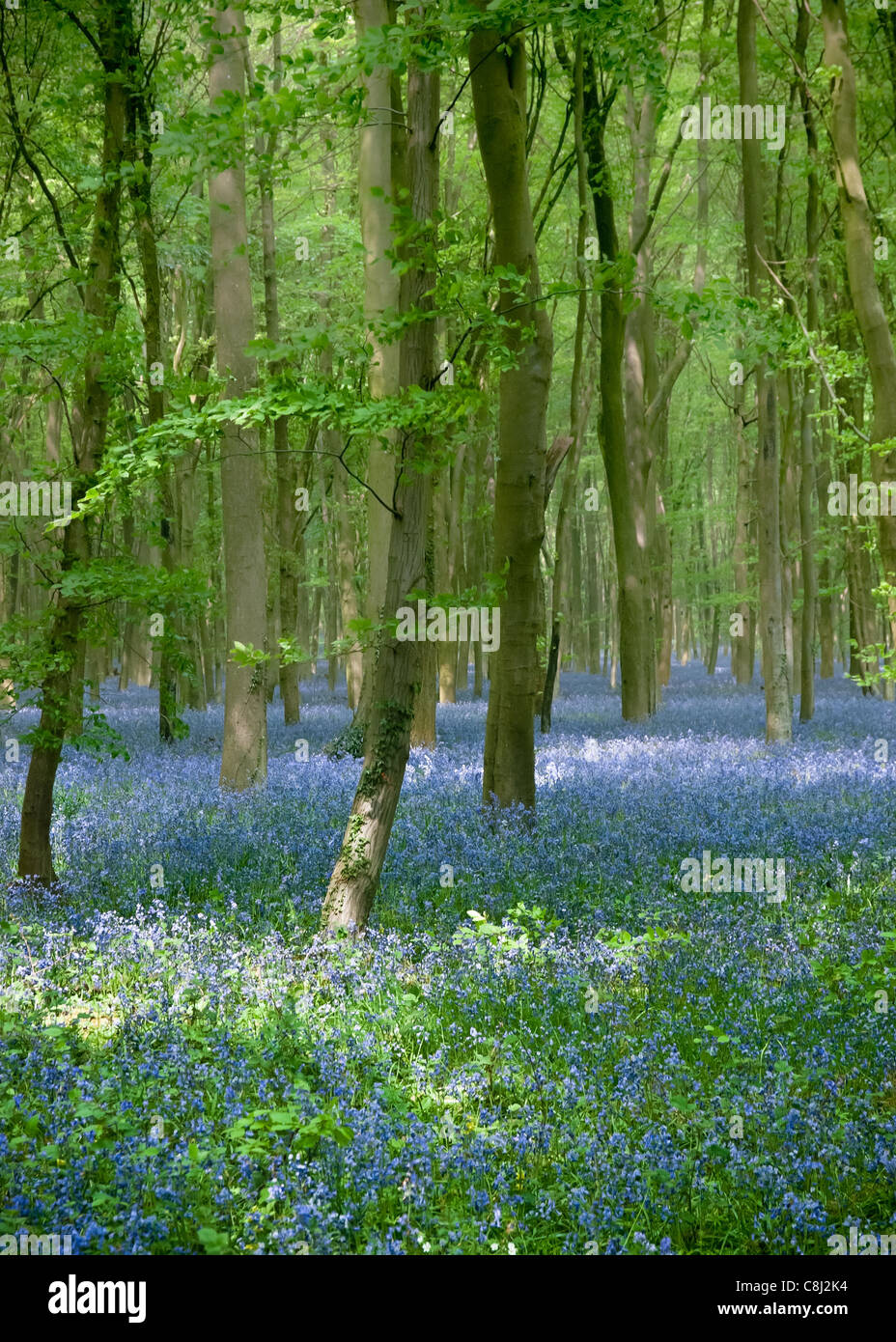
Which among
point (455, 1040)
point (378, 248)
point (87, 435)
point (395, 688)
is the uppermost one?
point (378, 248)

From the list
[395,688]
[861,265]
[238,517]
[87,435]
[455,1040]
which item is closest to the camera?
[455,1040]

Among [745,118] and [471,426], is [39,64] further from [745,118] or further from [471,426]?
[471,426]

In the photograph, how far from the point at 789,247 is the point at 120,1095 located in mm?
25104

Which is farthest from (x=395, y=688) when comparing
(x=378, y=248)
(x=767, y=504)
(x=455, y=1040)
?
(x=767, y=504)

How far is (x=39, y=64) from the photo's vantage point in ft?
42.1

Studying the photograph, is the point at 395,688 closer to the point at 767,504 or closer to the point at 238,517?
the point at 238,517

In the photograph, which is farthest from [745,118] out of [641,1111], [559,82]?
[641,1111]

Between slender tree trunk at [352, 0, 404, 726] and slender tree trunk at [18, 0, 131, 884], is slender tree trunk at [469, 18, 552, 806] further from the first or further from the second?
slender tree trunk at [18, 0, 131, 884]

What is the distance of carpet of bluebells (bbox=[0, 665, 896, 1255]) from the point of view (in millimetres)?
3420

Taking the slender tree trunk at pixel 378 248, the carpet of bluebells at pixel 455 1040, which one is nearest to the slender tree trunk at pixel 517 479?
the carpet of bluebells at pixel 455 1040

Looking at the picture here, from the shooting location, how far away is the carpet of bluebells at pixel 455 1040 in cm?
342

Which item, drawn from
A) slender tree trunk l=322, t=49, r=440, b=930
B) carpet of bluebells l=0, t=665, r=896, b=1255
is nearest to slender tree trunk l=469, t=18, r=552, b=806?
carpet of bluebells l=0, t=665, r=896, b=1255

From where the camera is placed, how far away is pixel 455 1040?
4820 millimetres

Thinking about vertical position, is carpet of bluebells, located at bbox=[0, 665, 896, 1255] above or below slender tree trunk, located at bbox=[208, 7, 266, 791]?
below
